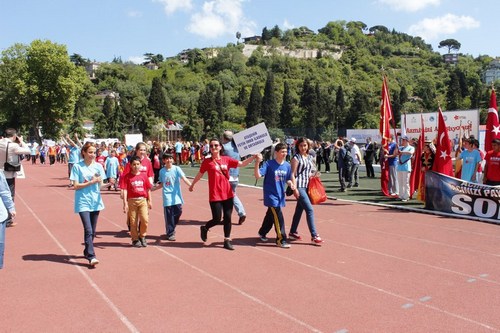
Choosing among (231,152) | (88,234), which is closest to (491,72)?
(231,152)

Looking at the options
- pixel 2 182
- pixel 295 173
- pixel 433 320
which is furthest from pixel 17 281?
pixel 433 320

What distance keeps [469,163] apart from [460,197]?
4.16 feet

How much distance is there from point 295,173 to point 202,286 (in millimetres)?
2907

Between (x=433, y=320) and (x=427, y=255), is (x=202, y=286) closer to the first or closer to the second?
(x=433, y=320)

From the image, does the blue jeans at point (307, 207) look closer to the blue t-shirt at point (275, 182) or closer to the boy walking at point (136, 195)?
the blue t-shirt at point (275, 182)

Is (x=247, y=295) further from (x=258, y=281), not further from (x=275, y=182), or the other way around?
(x=275, y=182)

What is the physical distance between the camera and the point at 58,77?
58.5 m

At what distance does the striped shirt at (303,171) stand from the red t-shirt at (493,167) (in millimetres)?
4425

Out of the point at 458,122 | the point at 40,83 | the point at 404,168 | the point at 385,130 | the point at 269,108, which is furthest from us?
the point at 269,108

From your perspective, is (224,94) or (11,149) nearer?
(11,149)

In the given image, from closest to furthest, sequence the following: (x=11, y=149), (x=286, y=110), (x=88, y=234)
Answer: (x=88, y=234) → (x=11, y=149) → (x=286, y=110)

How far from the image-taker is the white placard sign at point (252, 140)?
26.8 feet

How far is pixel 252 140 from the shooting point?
27.0 ft

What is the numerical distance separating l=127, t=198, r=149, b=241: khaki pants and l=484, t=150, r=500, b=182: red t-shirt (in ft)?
23.5
